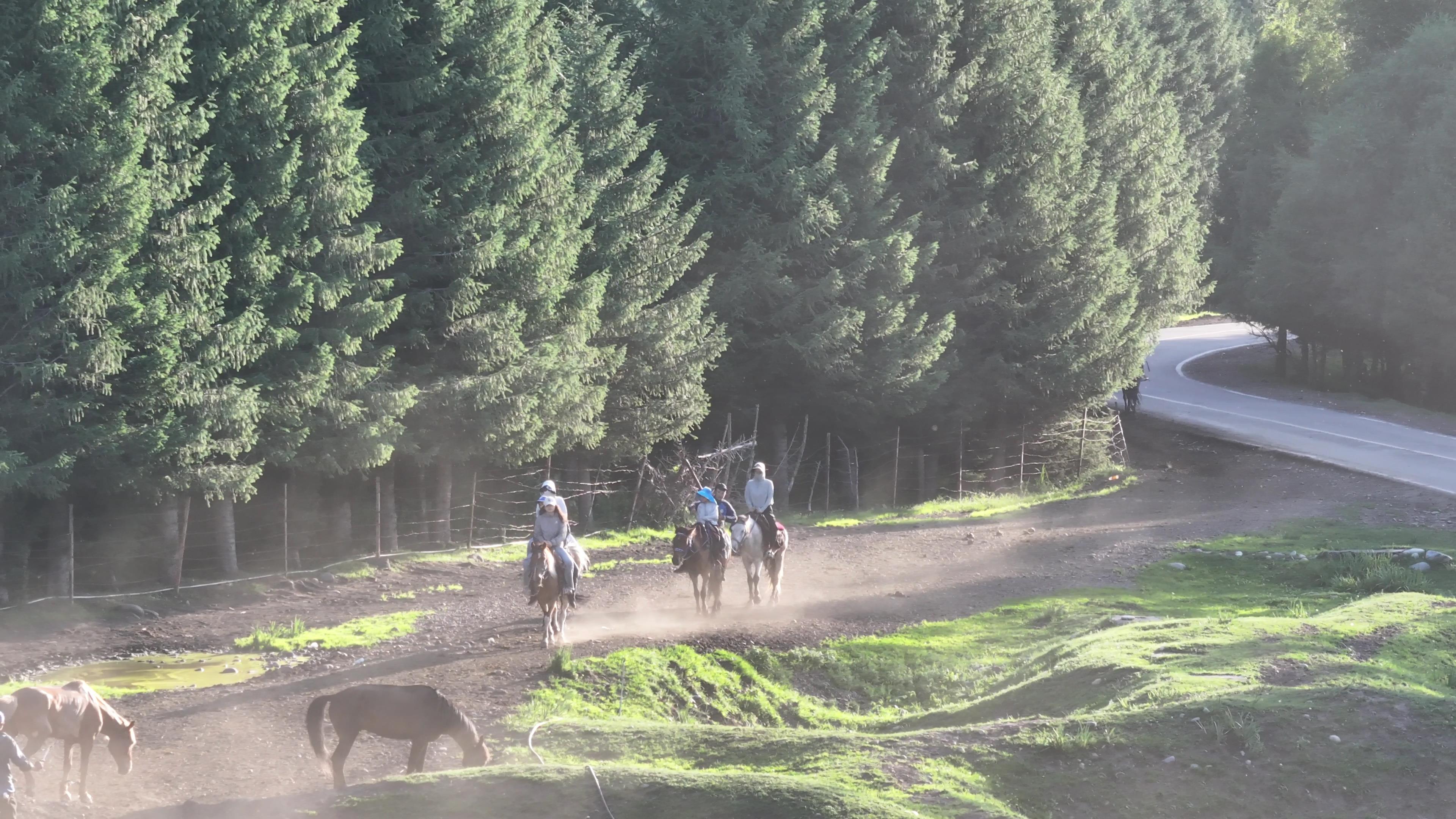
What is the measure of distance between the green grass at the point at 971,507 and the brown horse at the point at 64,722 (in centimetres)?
2254

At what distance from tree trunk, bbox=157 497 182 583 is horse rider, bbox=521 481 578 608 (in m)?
7.09

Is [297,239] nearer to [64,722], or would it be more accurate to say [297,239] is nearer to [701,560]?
[701,560]

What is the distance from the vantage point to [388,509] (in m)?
27.3

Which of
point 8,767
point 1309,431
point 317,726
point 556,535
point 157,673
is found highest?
point 1309,431

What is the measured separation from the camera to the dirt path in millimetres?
13703

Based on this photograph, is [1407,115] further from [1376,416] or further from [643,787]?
[643,787]

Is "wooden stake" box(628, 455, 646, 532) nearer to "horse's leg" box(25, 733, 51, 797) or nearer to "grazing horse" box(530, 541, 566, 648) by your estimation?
"grazing horse" box(530, 541, 566, 648)

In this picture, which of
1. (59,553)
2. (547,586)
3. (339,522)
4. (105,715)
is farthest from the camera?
(339,522)

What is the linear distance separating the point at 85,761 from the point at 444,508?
55.0 feet

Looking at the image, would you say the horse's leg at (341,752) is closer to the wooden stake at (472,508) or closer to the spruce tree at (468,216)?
the spruce tree at (468,216)

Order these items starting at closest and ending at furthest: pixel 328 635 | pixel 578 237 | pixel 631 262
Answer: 1. pixel 328 635
2. pixel 578 237
3. pixel 631 262

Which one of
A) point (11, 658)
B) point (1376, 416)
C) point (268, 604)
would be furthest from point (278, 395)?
point (1376, 416)

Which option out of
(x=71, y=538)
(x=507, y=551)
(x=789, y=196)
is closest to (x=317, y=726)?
(x=71, y=538)

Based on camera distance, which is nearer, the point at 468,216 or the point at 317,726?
the point at 317,726
